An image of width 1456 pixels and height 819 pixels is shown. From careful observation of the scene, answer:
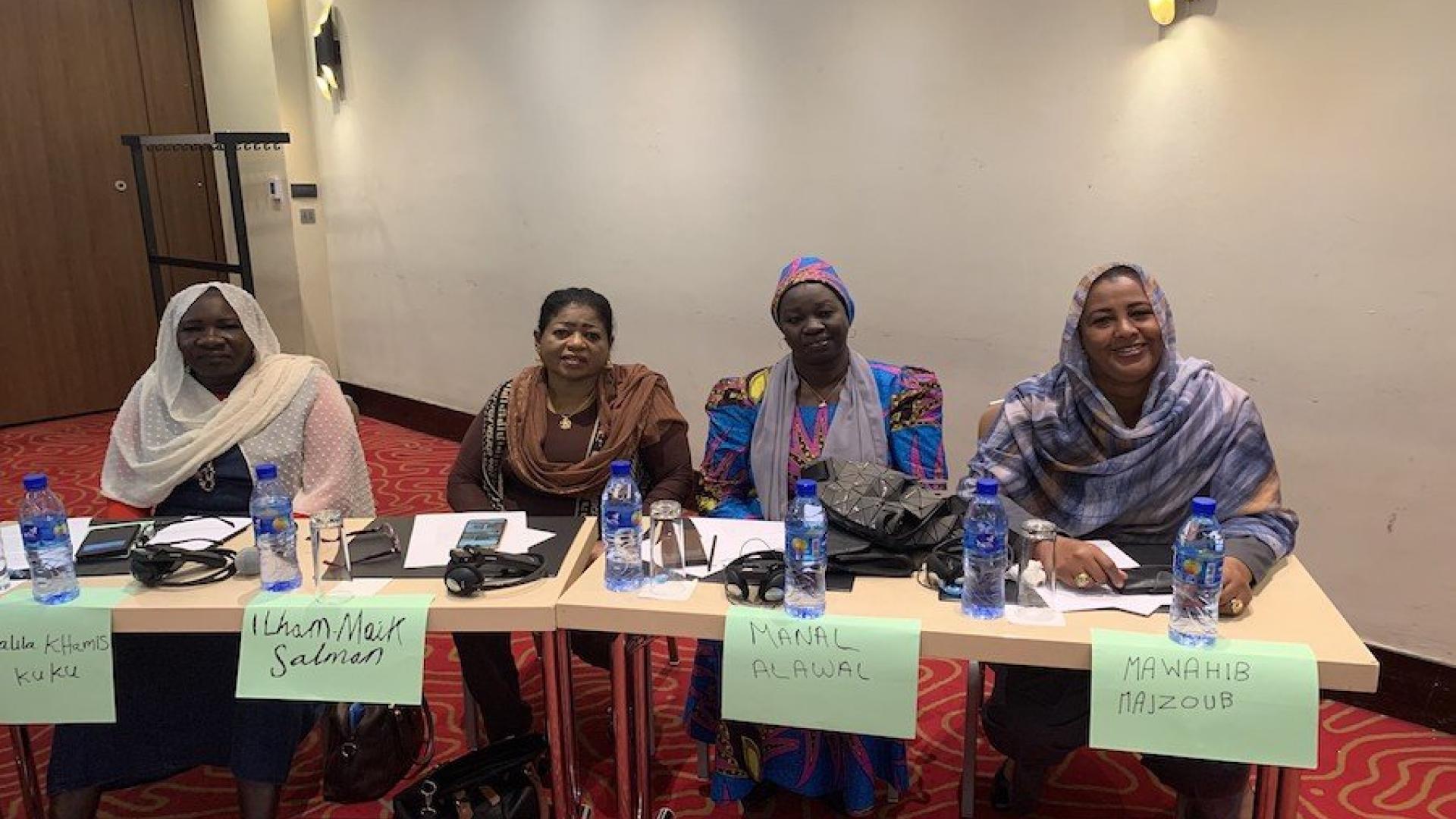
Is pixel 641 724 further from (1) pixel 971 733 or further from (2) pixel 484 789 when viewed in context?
(1) pixel 971 733

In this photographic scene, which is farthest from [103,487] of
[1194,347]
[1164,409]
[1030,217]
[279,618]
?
[1194,347]

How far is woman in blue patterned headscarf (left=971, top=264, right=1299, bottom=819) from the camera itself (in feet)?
5.90

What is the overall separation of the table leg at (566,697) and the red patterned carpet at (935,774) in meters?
0.57

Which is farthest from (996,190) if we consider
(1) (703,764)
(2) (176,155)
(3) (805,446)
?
(2) (176,155)

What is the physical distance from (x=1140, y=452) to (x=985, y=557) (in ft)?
1.67

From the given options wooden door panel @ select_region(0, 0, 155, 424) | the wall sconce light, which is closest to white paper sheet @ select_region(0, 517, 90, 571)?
the wall sconce light

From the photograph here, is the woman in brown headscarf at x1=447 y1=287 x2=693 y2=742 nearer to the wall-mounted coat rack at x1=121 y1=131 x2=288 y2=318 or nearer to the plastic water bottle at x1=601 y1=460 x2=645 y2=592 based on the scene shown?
Result: the plastic water bottle at x1=601 y1=460 x2=645 y2=592

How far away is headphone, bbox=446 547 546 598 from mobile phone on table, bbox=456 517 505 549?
0.25ft

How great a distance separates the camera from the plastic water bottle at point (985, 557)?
5.02 feet

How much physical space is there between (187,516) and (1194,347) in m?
2.66

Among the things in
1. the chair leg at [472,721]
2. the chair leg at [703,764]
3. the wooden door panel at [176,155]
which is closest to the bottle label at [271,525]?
the chair leg at [472,721]

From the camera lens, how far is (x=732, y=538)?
6.20ft

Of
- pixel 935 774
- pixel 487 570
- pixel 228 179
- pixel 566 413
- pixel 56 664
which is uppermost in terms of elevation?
pixel 228 179

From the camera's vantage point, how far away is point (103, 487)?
93.0 inches
